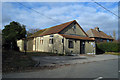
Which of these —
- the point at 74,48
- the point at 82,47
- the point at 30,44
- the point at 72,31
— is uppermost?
the point at 72,31

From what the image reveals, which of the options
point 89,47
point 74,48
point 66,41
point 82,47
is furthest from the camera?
point 89,47

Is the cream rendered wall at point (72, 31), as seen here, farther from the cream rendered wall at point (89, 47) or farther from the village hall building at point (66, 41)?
the cream rendered wall at point (89, 47)

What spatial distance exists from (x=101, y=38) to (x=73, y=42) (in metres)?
20.9

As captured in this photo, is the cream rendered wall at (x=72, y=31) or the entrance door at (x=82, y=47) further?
the entrance door at (x=82, y=47)

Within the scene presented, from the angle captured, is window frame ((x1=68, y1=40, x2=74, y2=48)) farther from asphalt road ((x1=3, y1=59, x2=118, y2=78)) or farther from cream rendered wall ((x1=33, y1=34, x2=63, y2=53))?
asphalt road ((x1=3, y1=59, x2=118, y2=78))

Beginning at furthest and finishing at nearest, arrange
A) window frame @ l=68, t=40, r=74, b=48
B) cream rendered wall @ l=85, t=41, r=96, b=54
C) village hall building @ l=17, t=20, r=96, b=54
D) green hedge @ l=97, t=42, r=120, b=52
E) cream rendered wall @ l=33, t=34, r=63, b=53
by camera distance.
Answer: green hedge @ l=97, t=42, r=120, b=52 < cream rendered wall @ l=85, t=41, r=96, b=54 < cream rendered wall @ l=33, t=34, r=63, b=53 < window frame @ l=68, t=40, r=74, b=48 < village hall building @ l=17, t=20, r=96, b=54

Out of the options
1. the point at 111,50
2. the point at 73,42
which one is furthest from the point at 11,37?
the point at 111,50

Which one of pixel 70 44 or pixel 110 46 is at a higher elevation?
pixel 70 44

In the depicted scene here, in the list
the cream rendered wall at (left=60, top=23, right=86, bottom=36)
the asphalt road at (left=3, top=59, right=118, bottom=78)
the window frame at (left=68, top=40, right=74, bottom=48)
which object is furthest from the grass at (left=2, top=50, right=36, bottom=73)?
the cream rendered wall at (left=60, top=23, right=86, bottom=36)

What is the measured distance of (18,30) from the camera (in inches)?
1555

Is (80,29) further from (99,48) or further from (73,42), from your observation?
(99,48)

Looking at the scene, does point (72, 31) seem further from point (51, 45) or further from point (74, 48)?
point (51, 45)

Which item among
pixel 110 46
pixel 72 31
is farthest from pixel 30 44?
pixel 110 46

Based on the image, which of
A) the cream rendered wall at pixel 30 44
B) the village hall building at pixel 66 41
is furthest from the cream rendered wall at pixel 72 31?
the cream rendered wall at pixel 30 44
